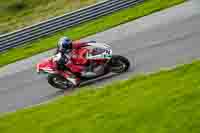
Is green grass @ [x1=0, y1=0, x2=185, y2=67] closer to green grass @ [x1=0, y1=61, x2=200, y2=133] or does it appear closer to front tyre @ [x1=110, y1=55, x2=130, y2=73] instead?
front tyre @ [x1=110, y1=55, x2=130, y2=73]

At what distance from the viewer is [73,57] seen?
A: 56.0ft

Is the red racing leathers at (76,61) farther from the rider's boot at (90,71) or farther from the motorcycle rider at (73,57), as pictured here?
the rider's boot at (90,71)

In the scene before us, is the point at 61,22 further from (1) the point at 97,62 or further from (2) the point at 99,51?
(2) the point at 99,51

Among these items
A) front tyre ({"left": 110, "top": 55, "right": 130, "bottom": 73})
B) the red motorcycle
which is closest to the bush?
the red motorcycle

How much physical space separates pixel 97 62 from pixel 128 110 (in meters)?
5.47

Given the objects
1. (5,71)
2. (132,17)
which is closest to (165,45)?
(132,17)

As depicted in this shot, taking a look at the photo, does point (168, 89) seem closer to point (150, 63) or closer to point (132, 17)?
point (150, 63)

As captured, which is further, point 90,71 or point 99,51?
point 90,71

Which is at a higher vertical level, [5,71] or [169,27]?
[169,27]

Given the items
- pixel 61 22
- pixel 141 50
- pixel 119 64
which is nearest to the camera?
pixel 119 64

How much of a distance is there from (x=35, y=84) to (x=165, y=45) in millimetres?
4504

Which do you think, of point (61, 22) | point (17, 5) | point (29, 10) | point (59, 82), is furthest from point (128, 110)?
point (17, 5)

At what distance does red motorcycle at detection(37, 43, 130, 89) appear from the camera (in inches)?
658

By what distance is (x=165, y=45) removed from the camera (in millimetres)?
18547
